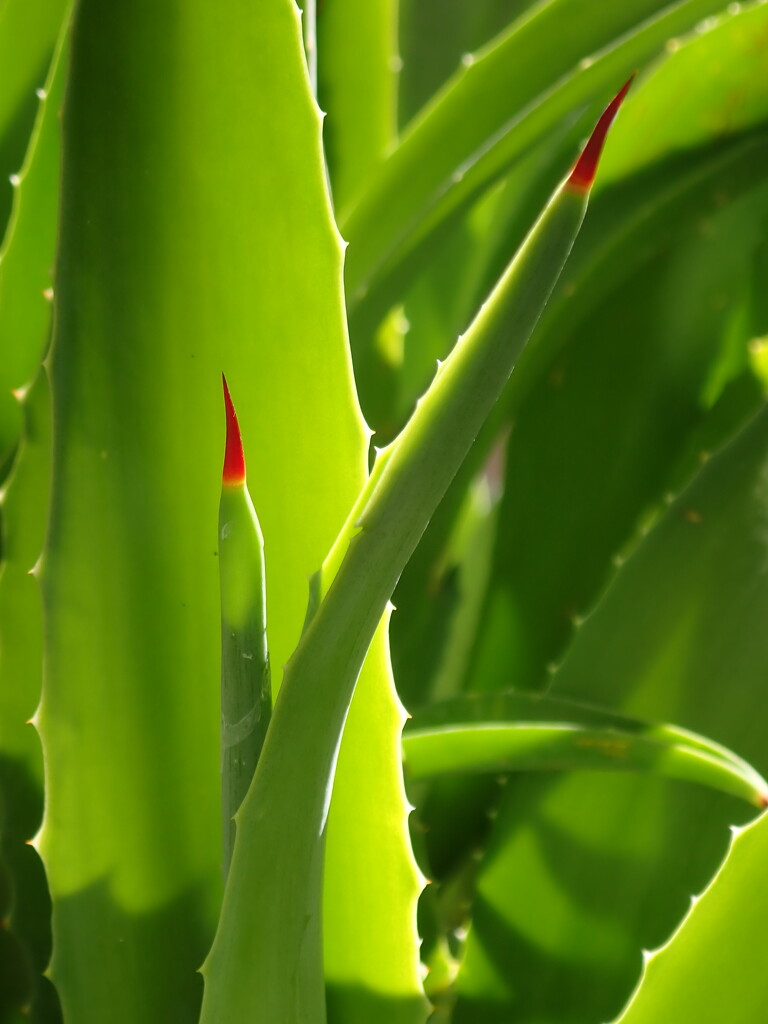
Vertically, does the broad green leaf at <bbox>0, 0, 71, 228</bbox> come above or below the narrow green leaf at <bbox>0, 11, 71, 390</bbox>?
above

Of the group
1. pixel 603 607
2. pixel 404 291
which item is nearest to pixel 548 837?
pixel 603 607

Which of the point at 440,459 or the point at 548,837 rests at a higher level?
the point at 440,459

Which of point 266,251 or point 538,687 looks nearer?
point 266,251

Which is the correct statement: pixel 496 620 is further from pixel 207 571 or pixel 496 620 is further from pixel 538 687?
pixel 207 571

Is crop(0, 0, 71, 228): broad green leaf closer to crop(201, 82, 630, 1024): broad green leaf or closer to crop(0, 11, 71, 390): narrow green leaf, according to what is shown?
crop(0, 11, 71, 390): narrow green leaf

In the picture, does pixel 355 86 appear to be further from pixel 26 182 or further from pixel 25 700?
pixel 25 700

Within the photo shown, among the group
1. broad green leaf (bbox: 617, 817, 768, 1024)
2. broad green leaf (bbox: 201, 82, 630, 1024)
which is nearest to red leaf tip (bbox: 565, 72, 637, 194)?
broad green leaf (bbox: 201, 82, 630, 1024)

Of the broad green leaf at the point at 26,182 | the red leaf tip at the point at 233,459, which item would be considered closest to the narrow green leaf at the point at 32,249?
the broad green leaf at the point at 26,182
